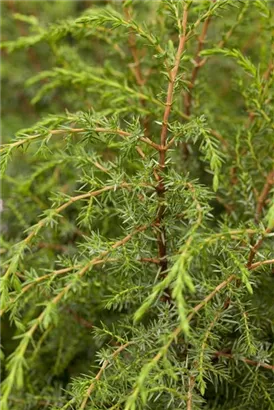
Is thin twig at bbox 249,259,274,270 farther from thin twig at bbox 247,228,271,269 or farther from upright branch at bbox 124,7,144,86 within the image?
upright branch at bbox 124,7,144,86

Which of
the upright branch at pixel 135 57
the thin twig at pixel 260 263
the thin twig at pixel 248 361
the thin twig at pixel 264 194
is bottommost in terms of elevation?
the thin twig at pixel 248 361

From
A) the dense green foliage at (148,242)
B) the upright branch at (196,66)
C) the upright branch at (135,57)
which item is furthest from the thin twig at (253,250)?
the upright branch at (135,57)

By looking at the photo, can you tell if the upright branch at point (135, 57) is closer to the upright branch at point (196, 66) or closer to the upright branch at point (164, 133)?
the upright branch at point (196, 66)

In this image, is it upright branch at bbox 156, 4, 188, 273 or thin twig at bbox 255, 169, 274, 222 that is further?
thin twig at bbox 255, 169, 274, 222

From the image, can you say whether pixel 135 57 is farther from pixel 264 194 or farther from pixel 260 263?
pixel 260 263

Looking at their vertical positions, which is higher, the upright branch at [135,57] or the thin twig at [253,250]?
the upright branch at [135,57]

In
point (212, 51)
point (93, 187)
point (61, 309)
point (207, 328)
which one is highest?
point (212, 51)

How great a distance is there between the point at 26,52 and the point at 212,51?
917mm

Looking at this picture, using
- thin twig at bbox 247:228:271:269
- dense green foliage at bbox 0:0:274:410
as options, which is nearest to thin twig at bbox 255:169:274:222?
dense green foliage at bbox 0:0:274:410

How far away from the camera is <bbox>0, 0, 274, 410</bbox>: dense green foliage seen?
70cm

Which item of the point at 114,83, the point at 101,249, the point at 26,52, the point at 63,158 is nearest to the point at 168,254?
the point at 101,249

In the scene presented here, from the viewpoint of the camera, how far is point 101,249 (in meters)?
0.73

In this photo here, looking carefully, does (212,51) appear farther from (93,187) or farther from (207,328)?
(207,328)

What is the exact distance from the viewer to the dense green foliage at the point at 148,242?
70 centimetres
